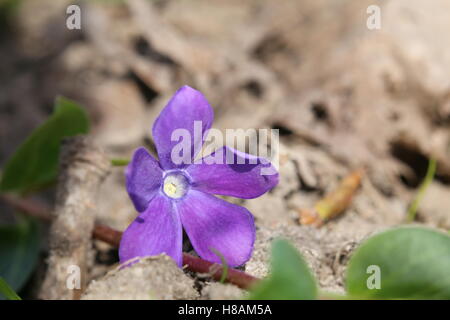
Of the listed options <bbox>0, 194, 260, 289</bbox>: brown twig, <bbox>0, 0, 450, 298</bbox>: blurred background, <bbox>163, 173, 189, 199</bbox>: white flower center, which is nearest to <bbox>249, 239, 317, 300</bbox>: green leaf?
<bbox>0, 194, 260, 289</bbox>: brown twig

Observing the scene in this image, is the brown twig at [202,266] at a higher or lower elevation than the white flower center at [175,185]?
lower

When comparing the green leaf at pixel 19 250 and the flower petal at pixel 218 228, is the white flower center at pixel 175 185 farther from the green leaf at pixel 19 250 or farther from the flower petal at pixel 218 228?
the green leaf at pixel 19 250

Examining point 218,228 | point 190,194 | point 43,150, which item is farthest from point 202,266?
point 43,150

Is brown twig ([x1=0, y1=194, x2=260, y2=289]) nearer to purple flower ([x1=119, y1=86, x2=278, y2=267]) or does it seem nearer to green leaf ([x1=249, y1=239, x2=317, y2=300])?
purple flower ([x1=119, y1=86, x2=278, y2=267])

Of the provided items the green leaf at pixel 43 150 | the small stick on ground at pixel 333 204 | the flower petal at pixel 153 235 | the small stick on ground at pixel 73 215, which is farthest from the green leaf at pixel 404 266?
the green leaf at pixel 43 150

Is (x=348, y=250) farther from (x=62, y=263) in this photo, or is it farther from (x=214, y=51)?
(x=214, y=51)

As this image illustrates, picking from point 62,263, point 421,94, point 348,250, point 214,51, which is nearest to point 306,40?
point 214,51

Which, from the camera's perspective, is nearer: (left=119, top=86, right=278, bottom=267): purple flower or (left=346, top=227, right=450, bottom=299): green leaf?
(left=346, top=227, right=450, bottom=299): green leaf

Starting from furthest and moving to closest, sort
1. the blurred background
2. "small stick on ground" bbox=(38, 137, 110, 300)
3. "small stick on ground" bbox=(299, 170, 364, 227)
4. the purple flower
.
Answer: the blurred background
"small stick on ground" bbox=(299, 170, 364, 227)
"small stick on ground" bbox=(38, 137, 110, 300)
the purple flower
